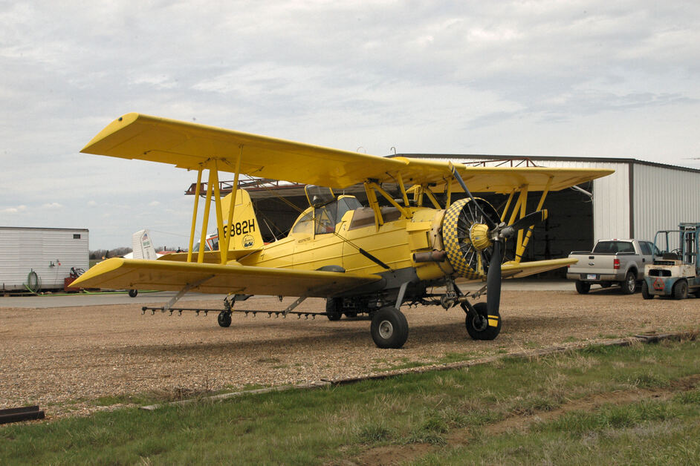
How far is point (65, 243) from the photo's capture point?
1396 inches

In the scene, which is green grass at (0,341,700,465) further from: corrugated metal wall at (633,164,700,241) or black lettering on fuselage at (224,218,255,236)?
corrugated metal wall at (633,164,700,241)

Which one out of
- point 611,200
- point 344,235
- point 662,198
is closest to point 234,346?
point 344,235

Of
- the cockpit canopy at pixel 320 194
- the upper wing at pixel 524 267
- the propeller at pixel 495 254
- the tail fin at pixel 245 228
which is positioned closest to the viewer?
the propeller at pixel 495 254

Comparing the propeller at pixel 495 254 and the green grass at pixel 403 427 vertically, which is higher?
the propeller at pixel 495 254

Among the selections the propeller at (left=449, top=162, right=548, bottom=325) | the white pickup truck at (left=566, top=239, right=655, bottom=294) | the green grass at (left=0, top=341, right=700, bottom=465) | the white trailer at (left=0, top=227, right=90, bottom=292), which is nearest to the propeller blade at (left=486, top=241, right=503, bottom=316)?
the propeller at (left=449, top=162, right=548, bottom=325)

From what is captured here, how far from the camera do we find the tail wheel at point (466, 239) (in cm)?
914

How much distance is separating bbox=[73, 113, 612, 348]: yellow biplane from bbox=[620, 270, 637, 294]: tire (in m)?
11.0

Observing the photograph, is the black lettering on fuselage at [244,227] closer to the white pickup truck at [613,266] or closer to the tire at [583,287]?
the white pickup truck at [613,266]

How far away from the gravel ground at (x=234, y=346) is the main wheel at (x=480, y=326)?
0.19 metres

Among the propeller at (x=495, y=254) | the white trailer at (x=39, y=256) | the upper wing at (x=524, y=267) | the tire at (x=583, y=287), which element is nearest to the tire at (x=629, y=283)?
the tire at (x=583, y=287)

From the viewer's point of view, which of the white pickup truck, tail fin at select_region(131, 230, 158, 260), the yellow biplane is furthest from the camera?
tail fin at select_region(131, 230, 158, 260)

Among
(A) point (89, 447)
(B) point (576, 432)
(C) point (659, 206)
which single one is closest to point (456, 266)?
(B) point (576, 432)

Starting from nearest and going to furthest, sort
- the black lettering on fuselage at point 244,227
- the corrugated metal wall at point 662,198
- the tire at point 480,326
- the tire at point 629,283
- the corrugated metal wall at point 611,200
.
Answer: the tire at point 480,326 → the black lettering on fuselage at point 244,227 → the tire at point 629,283 → the corrugated metal wall at point 611,200 → the corrugated metal wall at point 662,198

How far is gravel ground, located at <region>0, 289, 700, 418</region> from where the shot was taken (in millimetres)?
6699
